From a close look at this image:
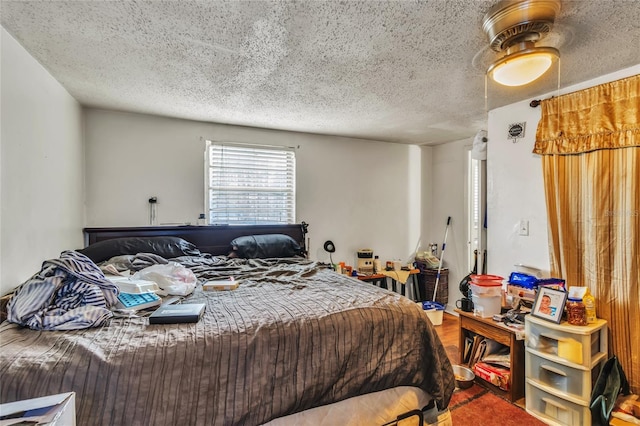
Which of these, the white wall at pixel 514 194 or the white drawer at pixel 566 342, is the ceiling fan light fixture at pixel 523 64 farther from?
the white drawer at pixel 566 342

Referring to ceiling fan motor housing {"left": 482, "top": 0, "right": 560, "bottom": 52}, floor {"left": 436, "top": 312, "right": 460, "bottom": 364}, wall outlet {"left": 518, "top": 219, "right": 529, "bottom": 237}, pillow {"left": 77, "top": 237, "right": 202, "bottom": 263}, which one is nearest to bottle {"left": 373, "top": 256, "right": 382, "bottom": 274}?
floor {"left": 436, "top": 312, "right": 460, "bottom": 364}

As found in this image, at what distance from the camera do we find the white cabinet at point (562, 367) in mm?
1886

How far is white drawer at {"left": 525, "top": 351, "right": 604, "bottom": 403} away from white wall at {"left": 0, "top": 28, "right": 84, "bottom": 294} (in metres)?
3.17

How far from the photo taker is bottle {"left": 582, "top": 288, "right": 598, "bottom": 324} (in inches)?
79.0

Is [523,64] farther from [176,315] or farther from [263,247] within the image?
[263,247]

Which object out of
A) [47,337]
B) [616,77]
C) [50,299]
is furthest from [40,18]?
[616,77]

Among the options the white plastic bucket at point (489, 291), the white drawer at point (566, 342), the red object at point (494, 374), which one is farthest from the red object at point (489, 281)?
the red object at point (494, 374)

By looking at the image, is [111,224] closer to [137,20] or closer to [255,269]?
[255,269]

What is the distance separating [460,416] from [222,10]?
2743 mm

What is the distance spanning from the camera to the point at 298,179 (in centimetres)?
385

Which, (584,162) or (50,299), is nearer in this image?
(50,299)

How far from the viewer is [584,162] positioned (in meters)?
2.21

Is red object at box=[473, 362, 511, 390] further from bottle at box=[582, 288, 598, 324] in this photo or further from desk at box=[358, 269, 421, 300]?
desk at box=[358, 269, 421, 300]

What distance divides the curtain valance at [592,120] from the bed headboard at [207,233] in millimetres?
2495
